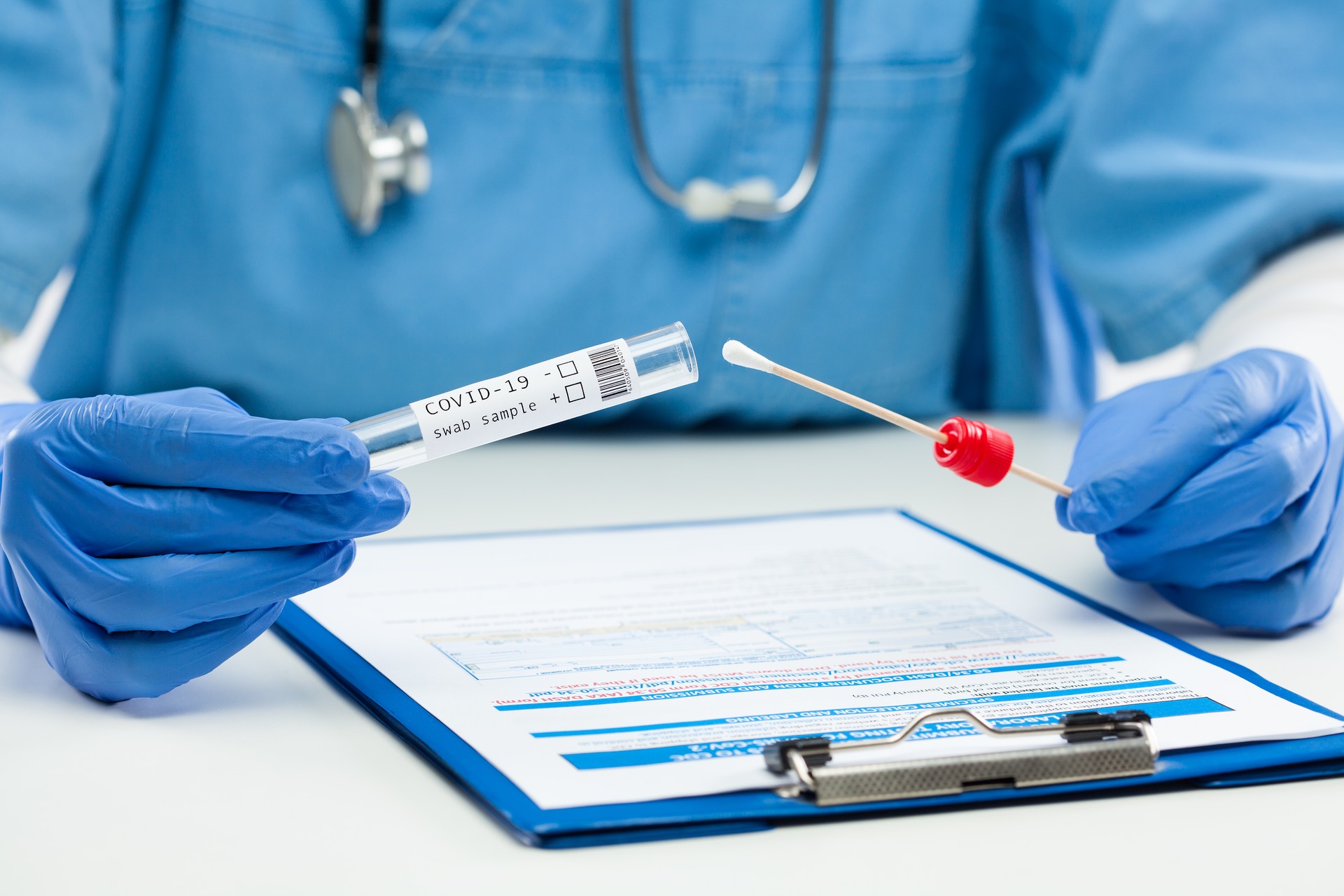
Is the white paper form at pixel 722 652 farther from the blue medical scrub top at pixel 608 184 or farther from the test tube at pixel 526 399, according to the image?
the blue medical scrub top at pixel 608 184

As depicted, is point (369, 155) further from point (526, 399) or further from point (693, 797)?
point (693, 797)

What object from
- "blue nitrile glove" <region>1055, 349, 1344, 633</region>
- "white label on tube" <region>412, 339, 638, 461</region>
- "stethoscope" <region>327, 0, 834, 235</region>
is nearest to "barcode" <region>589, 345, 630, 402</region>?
"white label on tube" <region>412, 339, 638, 461</region>

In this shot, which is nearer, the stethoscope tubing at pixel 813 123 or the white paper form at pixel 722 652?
the white paper form at pixel 722 652

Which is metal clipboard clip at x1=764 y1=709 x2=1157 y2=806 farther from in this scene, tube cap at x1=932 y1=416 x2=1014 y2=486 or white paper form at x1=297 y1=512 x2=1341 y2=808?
tube cap at x1=932 y1=416 x2=1014 y2=486

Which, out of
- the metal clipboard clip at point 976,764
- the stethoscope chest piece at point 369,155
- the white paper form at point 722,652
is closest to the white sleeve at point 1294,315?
the white paper form at point 722,652

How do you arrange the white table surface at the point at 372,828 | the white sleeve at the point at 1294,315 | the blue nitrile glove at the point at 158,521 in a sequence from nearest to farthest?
the white table surface at the point at 372,828 < the blue nitrile glove at the point at 158,521 < the white sleeve at the point at 1294,315

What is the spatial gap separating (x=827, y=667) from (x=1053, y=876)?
0.54 ft

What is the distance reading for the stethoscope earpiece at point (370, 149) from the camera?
2.92ft

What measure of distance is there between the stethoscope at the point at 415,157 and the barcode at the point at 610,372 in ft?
1.28

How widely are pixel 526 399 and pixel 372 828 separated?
207mm

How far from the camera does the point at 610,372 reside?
58cm

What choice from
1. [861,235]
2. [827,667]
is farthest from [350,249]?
[827,667]

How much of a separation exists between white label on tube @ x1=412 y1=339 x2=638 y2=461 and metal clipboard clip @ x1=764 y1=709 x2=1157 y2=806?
0.64 ft

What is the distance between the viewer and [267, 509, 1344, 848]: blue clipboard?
417 millimetres
